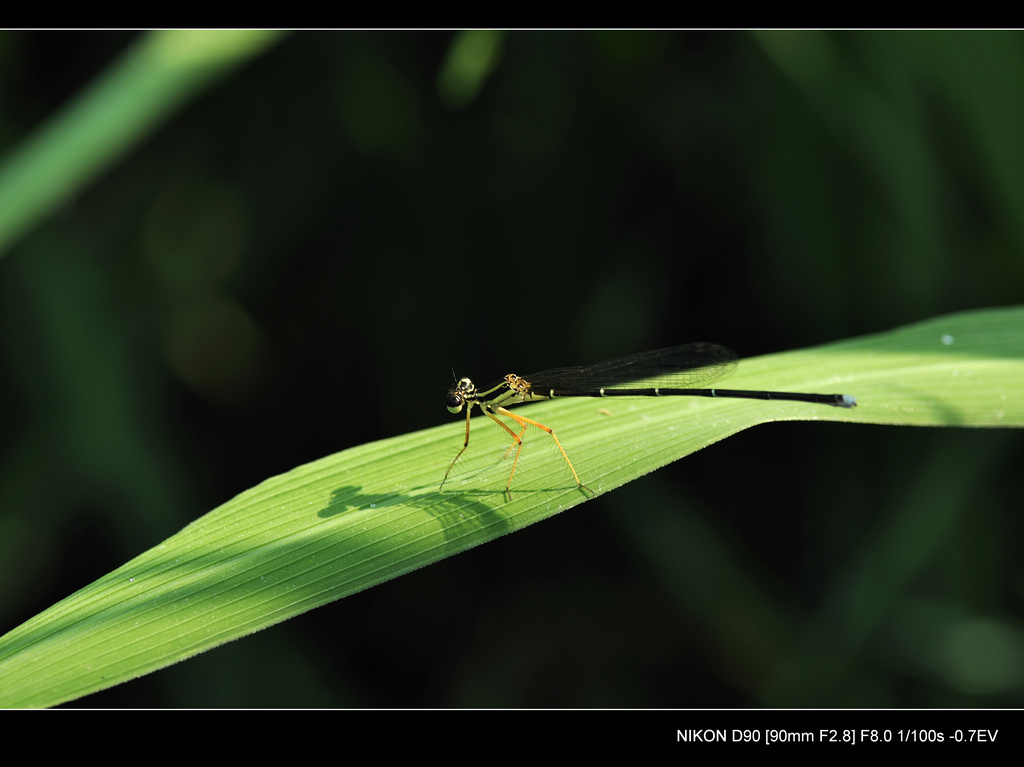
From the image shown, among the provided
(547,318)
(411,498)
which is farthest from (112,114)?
(547,318)

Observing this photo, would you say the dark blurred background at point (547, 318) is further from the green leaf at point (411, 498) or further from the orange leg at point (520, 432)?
the green leaf at point (411, 498)

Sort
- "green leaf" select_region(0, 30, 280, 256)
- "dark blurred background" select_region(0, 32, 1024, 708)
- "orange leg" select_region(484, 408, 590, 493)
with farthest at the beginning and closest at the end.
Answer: "dark blurred background" select_region(0, 32, 1024, 708) < "green leaf" select_region(0, 30, 280, 256) < "orange leg" select_region(484, 408, 590, 493)

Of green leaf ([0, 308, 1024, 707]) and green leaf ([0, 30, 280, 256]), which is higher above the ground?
green leaf ([0, 30, 280, 256])

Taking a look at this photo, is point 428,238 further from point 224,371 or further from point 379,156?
point 224,371

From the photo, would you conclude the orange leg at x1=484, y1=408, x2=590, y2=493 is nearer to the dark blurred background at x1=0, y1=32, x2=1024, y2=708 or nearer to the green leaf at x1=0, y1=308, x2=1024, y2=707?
the green leaf at x1=0, y1=308, x2=1024, y2=707

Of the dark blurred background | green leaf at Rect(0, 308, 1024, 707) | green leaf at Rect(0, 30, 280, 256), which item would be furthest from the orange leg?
green leaf at Rect(0, 30, 280, 256)

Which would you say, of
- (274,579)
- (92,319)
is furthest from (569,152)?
(274,579)

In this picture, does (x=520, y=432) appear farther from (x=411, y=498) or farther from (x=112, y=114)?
(x=112, y=114)
